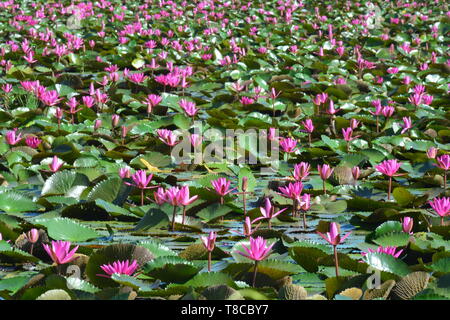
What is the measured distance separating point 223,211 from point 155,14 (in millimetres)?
9908

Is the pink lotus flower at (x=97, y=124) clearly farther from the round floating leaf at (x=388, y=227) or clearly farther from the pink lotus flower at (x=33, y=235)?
the round floating leaf at (x=388, y=227)

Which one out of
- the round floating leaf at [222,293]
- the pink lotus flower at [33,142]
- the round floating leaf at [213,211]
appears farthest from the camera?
the pink lotus flower at [33,142]

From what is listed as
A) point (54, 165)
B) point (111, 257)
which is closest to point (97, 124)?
point (54, 165)

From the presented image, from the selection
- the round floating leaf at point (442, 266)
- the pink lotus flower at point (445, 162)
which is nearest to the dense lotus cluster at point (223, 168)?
the round floating leaf at point (442, 266)

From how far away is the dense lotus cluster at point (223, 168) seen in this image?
9.18 ft

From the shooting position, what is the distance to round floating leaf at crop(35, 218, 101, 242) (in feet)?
10.8

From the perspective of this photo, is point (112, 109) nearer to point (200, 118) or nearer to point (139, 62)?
point (200, 118)

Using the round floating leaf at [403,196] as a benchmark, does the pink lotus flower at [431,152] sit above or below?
above

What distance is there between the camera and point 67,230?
3336 mm

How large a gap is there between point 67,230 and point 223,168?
1.65 metres

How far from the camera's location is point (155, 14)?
43.0 ft

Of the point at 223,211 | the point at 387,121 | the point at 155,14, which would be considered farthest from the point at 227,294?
the point at 155,14

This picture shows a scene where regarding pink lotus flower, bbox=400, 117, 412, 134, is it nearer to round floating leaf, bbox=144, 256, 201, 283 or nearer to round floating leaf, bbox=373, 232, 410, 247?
round floating leaf, bbox=373, 232, 410, 247

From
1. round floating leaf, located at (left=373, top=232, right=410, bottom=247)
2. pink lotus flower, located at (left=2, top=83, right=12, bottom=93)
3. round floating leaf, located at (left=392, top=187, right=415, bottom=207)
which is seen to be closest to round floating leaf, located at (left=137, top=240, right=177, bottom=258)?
round floating leaf, located at (left=373, top=232, right=410, bottom=247)
